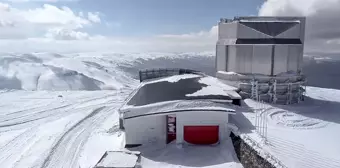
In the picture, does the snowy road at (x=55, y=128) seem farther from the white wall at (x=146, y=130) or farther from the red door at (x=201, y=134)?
the red door at (x=201, y=134)

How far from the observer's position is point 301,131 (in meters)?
18.0

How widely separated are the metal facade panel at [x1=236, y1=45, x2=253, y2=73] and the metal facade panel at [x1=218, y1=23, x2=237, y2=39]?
1.74 metres

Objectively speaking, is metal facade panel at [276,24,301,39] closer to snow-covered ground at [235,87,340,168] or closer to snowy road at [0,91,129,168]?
snow-covered ground at [235,87,340,168]

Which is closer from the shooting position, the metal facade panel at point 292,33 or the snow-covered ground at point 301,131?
the snow-covered ground at point 301,131

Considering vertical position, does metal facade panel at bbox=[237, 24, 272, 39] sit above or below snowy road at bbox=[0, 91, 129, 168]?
above

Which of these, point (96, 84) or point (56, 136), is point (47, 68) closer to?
point (96, 84)

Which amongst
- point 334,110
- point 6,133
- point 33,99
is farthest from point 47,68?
point 334,110

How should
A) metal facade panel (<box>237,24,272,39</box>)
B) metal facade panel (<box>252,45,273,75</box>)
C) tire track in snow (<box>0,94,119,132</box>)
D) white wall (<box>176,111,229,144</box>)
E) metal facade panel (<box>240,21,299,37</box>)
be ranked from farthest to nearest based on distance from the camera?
1. tire track in snow (<box>0,94,119,132</box>)
2. metal facade panel (<box>240,21,299,37</box>)
3. metal facade panel (<box>237,24,272,39</box>)
4. metal facade panel (<box>252,45,273,75</box>)
5. white wall (<box>176,111,229,144</box>)

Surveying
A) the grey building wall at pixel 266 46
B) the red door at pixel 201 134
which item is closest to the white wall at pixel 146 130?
the red door at pixel 201 134

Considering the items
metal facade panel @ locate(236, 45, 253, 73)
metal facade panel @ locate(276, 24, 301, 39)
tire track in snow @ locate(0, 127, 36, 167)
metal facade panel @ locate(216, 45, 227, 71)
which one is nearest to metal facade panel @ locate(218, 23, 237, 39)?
metal facade panel @ locate(216, 45, 227, 71)

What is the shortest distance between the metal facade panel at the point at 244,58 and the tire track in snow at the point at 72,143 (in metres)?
14.6

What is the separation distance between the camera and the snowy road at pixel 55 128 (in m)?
17.5

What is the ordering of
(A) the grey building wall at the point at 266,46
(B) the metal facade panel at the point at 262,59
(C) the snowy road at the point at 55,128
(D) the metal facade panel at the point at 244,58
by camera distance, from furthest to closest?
(D) the metal facade panel at the point at 244,58
(A) the grey building wall at the point at 266,46
(B) the metal facade panel at the point at 262,59
(C) the snowy road at the point at 55,128

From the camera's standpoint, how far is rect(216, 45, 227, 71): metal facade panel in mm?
27298
